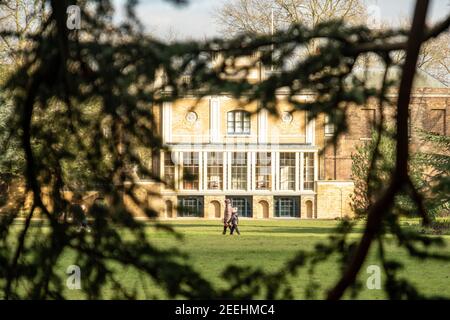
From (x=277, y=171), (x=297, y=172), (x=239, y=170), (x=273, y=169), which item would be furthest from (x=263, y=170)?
(x=297, y=172)

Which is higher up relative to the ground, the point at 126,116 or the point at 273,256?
the point at 126,116

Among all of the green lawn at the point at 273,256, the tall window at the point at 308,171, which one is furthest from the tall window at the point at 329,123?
the tall window at the point at 308,171

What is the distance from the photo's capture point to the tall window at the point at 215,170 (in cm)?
3244

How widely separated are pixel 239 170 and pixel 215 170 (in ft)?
3.53

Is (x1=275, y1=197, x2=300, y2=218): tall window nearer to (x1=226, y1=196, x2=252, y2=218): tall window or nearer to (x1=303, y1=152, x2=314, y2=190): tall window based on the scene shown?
(x1=303, y1=152, x2=314, y2=190): tall window

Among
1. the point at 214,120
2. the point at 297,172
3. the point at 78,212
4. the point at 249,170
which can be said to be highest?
the point at 214,120

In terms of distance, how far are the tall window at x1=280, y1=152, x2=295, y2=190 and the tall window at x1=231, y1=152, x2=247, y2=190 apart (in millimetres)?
1455

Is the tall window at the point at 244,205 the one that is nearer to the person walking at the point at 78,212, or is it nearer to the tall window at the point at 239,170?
the tall window at the point at 239,170

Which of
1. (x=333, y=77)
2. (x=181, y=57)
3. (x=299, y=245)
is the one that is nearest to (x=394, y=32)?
(x=333, y=77)

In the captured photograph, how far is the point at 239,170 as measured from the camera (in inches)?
1383

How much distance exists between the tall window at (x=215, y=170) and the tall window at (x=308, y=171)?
10.5 feet

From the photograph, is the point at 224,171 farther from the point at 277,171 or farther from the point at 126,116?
the point at 126,116

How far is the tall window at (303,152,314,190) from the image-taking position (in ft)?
112
